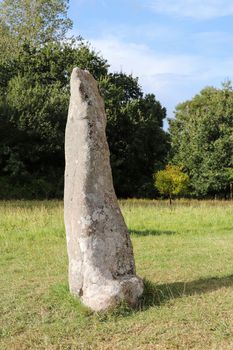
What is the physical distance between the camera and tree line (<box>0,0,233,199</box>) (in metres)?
30.4

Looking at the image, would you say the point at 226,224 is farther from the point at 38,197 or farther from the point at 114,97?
the point at 114,97

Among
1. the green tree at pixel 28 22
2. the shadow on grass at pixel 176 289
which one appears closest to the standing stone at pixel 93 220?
the shadow on grass at pixel 176 289

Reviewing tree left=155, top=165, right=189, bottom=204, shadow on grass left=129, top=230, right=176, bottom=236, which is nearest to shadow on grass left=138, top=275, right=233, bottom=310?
shadow on grass left=129, top=230, right=176, bottom=236

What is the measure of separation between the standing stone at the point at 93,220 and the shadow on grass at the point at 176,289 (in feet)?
0.71

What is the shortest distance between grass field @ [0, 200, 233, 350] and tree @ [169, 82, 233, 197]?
19381 mm

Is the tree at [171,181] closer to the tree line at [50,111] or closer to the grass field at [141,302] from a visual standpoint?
the tree line at [50,111]

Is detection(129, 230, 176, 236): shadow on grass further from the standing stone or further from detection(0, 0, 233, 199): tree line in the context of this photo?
detection(0, 0, 233, 199): tree line

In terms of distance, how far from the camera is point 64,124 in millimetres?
31656

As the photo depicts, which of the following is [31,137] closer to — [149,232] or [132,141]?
[132,141]

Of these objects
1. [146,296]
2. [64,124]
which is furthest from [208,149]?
[146,296]

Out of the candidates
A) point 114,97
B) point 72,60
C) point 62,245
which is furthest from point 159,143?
point 62,245

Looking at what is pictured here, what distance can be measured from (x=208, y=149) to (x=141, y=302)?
90.2ft

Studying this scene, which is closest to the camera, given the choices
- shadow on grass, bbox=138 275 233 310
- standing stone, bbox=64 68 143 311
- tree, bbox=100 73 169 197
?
standing stone, bbox=64 68 143 311

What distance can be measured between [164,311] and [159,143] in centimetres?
3060
